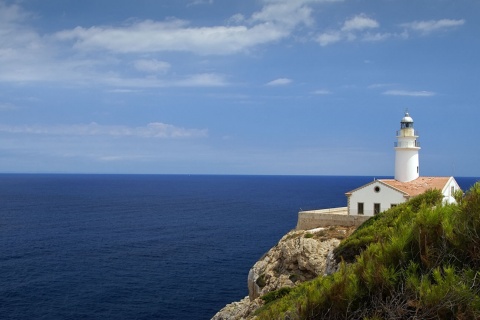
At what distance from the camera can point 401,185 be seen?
3922cm

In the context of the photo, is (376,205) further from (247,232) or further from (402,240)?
(247,232)

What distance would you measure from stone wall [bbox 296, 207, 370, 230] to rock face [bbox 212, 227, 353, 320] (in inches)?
40.5

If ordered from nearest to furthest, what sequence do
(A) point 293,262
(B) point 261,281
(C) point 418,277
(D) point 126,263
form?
(C) point 418,277 < (A) point 293,262 < (B) point 261,281 < (D) point 126,263

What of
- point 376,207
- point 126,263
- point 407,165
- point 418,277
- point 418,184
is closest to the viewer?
point 418,277

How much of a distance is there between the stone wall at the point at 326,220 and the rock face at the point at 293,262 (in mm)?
1028

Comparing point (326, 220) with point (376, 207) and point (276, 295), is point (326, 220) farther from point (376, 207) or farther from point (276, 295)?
point (276, 295)

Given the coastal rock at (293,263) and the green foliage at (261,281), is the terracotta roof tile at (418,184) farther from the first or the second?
the green foliage at (261,281)

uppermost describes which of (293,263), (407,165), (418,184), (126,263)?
(407,165)

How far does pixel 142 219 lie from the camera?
3762 inches

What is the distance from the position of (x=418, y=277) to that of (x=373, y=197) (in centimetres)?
3104

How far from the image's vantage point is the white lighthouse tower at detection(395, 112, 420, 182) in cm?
4172

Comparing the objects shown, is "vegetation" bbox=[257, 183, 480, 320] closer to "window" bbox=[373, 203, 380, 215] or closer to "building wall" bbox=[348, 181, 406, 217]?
"building wall" bbox=[348, 181, 406, 217]

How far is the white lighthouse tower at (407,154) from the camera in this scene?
4172 cm

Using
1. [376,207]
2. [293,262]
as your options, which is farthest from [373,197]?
[293,262]
